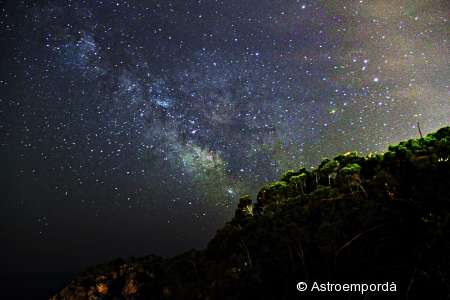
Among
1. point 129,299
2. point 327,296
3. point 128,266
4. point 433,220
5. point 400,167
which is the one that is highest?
point 400,167

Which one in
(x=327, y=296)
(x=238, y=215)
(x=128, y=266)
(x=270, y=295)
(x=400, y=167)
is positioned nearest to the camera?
(x=400, y=167)

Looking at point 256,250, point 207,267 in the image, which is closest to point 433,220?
point 256,250

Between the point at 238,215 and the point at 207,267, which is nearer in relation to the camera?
the point at 207,267

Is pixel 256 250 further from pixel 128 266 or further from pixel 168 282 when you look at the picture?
pixel 128 266

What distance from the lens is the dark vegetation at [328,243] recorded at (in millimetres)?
2514

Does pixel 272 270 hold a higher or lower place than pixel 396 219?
lower

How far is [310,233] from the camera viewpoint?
21625mm

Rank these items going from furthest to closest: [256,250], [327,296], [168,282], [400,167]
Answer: [168,282], [256,250], [327,296], [400,167]

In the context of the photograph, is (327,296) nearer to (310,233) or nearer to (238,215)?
(310,233)

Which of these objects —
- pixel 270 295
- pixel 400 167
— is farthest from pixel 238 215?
pixel 400 167

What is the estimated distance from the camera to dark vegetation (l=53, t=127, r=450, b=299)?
251 cm

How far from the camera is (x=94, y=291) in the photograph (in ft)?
136

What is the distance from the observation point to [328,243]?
44.2 ft

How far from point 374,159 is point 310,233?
20.3m
